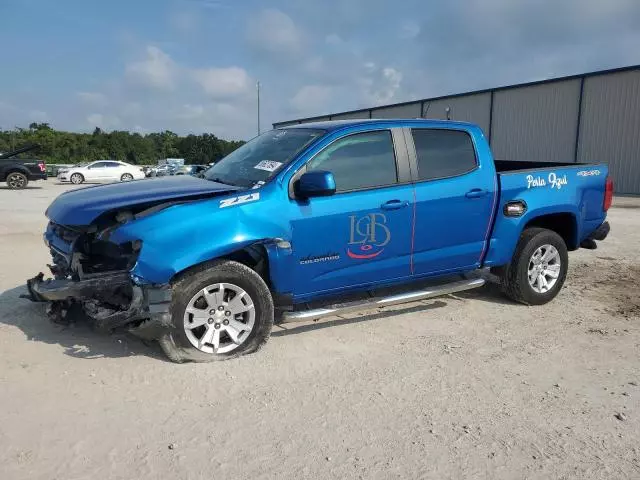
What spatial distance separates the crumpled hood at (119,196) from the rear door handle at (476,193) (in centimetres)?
218

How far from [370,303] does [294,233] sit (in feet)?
3.14

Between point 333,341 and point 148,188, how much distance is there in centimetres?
199

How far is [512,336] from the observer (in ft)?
15.8

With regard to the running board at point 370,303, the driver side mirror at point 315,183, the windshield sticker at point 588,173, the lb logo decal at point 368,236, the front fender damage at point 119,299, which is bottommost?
the running board at point 370,303

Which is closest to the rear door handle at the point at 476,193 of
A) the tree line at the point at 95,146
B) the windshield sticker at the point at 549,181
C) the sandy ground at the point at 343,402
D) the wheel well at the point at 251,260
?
the windshield sticker at the point at 549,181

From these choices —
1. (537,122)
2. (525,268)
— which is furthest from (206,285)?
(537,122)

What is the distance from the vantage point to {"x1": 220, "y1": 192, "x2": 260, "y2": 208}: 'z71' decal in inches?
161

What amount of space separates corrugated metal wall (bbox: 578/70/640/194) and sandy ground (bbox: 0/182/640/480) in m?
20.1

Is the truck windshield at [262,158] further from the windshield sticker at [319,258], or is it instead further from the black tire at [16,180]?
the black tire at [16,180]

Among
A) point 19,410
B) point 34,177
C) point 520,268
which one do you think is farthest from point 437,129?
point 34,177

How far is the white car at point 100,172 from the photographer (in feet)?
93.7

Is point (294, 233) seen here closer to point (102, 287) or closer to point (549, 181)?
point (102, 287)

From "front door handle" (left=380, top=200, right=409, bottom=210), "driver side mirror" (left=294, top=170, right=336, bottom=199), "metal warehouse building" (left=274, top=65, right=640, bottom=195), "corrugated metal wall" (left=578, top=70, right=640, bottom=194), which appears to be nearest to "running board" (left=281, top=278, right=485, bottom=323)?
"front door handle" (left=380, top=200, right=409, bottom=210)

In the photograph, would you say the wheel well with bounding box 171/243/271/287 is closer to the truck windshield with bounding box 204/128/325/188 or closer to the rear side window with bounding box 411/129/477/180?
the truck windshield with bounding box 204/128/325/188
